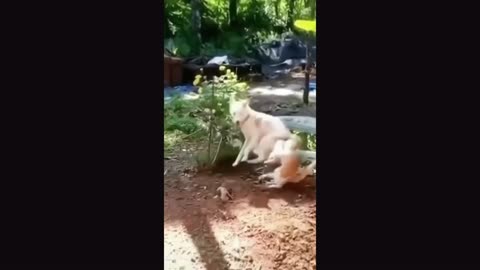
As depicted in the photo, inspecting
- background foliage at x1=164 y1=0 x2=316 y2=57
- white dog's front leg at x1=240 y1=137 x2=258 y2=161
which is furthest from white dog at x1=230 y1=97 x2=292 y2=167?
background foliage at x1=164 y1=0 x2=316 y2=57

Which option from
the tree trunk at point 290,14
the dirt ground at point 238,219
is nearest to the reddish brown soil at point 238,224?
the dirt ground at point 238,219

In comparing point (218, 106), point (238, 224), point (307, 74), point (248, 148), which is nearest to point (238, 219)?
point (238, 224)

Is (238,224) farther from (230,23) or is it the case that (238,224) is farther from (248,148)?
(230,23)

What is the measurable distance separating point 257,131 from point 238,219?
16.0 inches

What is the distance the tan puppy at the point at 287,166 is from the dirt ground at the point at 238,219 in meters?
0.03

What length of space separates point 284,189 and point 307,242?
26 centimetres

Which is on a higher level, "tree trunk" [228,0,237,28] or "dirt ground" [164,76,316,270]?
"tree trunk" [228,0,237,28]

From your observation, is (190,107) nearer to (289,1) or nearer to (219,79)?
(219,79)

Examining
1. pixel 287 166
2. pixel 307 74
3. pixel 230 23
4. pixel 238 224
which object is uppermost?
pixel 230 23

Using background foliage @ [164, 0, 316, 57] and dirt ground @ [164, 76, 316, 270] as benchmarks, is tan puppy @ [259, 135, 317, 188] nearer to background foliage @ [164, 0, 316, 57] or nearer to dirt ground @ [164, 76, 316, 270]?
dirt ground @ [164, 76, 316, 270]

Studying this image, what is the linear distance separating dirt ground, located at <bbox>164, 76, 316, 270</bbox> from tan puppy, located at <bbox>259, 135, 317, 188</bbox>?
31 millimetres

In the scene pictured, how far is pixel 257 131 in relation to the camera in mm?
3633

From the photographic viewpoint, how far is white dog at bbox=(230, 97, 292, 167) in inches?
143

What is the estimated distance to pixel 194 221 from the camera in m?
3.60
